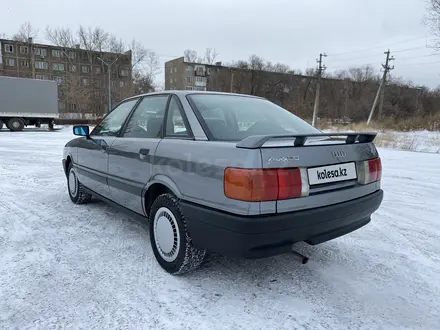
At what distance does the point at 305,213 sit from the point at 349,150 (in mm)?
718

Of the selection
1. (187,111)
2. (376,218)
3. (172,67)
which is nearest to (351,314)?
(187,111)

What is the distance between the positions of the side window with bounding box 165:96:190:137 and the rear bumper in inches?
24.6

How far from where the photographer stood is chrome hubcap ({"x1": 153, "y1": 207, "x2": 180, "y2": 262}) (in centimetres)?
265

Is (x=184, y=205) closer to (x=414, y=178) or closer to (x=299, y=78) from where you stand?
(x=414, y=178)

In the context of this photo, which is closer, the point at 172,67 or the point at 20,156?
the point at 20,156

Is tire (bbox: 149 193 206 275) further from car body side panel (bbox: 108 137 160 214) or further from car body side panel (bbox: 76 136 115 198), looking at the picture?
car body side panel (bbox: 76 136 115 198)

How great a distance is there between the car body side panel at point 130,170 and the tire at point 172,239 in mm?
321

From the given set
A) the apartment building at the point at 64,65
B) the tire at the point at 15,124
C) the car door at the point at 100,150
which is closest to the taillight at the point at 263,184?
the car door at the point at 100,150

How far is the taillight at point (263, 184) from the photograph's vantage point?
2047 mm

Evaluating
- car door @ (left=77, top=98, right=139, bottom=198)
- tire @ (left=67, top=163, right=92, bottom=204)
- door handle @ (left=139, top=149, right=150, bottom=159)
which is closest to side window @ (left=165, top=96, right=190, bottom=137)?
door handle @ (left=139, top=149, right=150, bottom=159)

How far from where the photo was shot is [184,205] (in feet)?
8.09

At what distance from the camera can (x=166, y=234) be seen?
2730 millimetres

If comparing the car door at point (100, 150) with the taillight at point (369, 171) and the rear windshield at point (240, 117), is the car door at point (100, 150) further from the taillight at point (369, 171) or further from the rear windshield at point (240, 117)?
the taillight at point (369, 171)

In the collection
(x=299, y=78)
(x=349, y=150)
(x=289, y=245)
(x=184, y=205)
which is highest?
(x=299, y=78)
